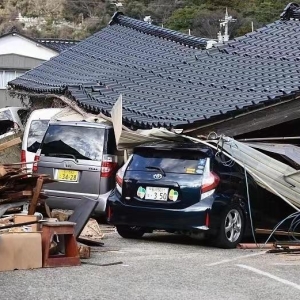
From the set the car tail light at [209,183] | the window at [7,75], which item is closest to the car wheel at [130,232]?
the car tail light at [209,183]

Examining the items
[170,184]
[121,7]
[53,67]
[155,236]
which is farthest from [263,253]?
[121,7]

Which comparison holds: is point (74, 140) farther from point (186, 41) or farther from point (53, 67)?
point (53, 67)

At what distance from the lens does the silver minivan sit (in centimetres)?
1297

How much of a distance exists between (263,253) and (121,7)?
65035 millimetres

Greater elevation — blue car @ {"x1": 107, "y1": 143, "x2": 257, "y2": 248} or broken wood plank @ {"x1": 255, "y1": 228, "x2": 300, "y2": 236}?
blue car @ {"x1": 107, "y1": 143, "x2": 257, "y2": 248}

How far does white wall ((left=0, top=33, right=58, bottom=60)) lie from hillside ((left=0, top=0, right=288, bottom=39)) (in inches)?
451

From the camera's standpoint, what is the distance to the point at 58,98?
1906cm

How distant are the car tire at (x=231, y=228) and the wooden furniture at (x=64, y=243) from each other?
8.13ft

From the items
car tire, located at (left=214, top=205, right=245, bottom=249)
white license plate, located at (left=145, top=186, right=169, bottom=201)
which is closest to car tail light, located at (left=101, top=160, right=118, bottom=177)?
white license plate, located at (left=145, top=186, right=169, bottom=201)

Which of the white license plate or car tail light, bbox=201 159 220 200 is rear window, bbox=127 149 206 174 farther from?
the white license plate

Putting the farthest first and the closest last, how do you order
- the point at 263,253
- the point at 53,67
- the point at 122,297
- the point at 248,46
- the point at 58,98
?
the point at 53,67, the point at 58,98, the point at 248,46, the point at 263,253, the point at 122,297

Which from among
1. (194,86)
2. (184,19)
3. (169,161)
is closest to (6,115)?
(194,86)

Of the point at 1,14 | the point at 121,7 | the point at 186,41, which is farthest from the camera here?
the point at 1,14

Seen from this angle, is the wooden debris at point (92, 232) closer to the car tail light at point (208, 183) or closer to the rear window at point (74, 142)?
the rear window at point (74, 142)
